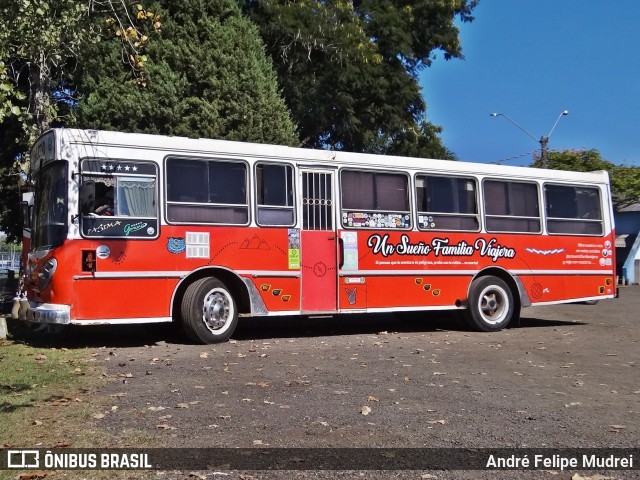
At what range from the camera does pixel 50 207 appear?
1003 centimetres

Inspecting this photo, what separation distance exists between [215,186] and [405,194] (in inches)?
142

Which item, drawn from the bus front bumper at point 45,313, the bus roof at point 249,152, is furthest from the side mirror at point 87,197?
the bus front bumper at point 45,313

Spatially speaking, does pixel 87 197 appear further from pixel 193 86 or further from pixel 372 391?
pixel 193 86

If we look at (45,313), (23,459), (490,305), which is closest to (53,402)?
(23,459)

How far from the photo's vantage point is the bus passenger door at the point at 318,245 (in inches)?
456

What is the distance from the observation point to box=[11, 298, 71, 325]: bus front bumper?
31.1 ft

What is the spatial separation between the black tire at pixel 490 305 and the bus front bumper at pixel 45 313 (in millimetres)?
7213

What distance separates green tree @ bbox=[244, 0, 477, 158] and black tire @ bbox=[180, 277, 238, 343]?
11608mm

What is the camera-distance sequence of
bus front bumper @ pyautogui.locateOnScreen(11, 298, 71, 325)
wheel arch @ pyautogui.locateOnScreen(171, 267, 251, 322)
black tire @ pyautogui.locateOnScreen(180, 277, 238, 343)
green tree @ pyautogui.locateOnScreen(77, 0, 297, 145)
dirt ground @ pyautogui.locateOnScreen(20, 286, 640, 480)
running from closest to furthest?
Result: 1. dirt ground @ pyautogui.locateOnScreen(20, 286, 640, 480)
2. bus front bumper @ pyautogui.locateOnScreen(11, 298, 71, 325)
3. black tire @ pyautogui.locateOnScreen(180, 277, 238, 343)
4. wheel arch @ pyautogui.locateOnScreen(171, 267, 251, 322)
5. green tree @ pyautogui.locateOnScreen(77, 0, 297, 145)

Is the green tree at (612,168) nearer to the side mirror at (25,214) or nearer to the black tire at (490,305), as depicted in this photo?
the black tire at (490,305)

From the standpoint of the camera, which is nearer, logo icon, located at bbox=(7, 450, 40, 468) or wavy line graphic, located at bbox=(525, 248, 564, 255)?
logo icon, located at bbox=(7, 450, 40, 468)

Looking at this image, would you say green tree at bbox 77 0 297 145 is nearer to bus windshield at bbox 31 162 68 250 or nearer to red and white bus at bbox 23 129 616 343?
red and white bus at bbox 23 129 616 343

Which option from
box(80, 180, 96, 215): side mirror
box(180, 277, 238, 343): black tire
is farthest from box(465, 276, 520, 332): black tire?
box(80, 180, 96, 215): side mirror

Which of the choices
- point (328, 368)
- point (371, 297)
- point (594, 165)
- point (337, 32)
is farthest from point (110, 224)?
point (594, 165)
